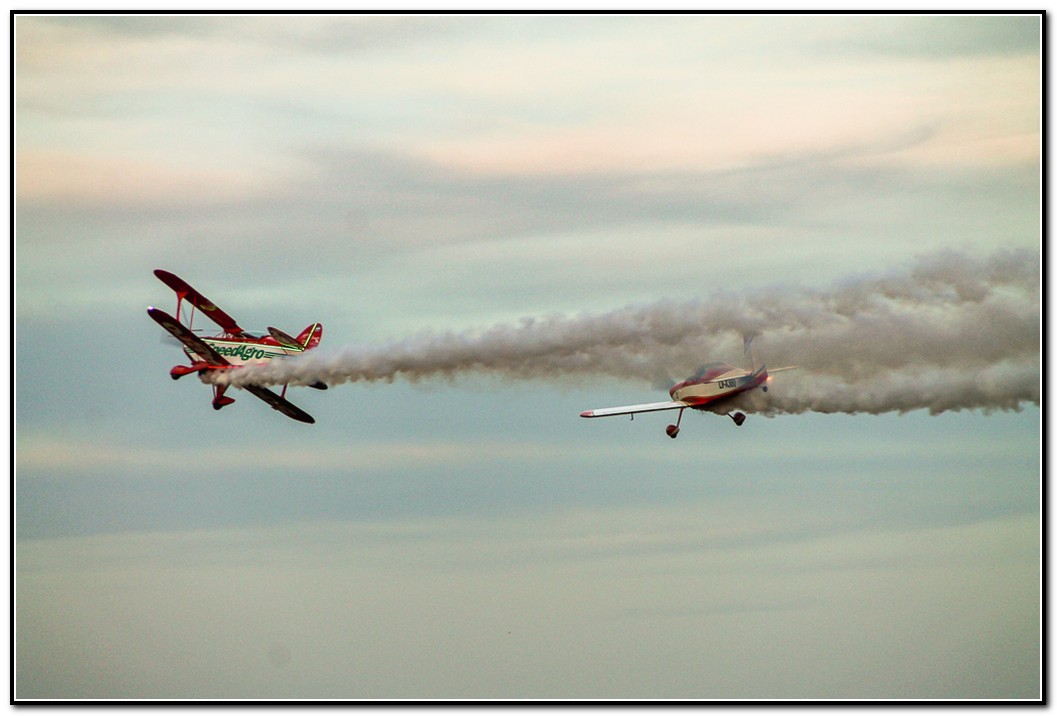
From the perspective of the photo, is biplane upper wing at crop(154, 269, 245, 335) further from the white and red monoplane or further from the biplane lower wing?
the white and red monoplane

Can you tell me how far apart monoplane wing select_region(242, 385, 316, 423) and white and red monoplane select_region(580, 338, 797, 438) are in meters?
12.3

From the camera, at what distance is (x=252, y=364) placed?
5891 centimetres

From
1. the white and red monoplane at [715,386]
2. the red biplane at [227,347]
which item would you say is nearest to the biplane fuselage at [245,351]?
the red biplane at [227,347]

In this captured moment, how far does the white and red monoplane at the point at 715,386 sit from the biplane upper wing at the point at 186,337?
475 inches

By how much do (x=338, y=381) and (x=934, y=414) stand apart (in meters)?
18.5

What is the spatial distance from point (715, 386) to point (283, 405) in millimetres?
16300

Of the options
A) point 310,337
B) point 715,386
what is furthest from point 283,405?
point 715,386

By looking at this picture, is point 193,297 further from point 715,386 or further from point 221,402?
point 715,386

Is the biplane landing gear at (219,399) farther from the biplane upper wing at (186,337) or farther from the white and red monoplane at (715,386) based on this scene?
the white and red monoplane at (715,386)

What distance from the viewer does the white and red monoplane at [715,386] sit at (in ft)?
182

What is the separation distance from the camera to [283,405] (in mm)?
63938

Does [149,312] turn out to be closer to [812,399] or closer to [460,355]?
[460,355]

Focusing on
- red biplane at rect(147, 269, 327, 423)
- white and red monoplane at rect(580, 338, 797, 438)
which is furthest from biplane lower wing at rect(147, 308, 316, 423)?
white and red monoplane at rect(580, 338, 797, 438)

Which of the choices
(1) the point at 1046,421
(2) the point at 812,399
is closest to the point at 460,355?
(2) the point at 812,399
